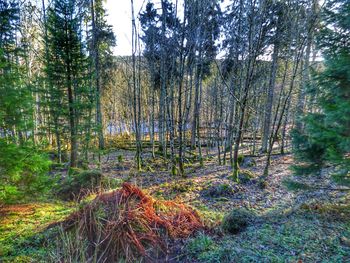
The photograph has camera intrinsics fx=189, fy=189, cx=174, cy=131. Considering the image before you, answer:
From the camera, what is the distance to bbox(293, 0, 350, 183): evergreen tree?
312 centimetres

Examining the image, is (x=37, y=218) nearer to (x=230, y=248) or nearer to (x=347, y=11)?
(x=230, y=248)

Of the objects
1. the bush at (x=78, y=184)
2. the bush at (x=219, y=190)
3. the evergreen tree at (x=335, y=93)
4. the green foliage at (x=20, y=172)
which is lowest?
the bush at (x=219, y=190)

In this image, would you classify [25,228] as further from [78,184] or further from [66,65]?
[66,65]

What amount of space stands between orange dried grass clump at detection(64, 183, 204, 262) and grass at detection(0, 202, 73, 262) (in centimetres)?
56

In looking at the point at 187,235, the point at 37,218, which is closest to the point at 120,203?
the point at 187,235

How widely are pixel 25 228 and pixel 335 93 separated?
A: 20.9 feet

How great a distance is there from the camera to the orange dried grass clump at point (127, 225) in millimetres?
2912

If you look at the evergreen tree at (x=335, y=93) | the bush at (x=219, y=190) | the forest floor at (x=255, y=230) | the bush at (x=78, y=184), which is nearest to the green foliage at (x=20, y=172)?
the forest floor at (x=255, y=230)

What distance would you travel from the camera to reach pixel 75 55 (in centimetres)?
849

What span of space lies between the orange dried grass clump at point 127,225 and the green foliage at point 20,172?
1.19m

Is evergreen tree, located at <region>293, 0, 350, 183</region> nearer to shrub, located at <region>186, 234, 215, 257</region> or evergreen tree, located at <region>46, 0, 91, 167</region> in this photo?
shrub, located at <region>186, 234, 215, 257</region>

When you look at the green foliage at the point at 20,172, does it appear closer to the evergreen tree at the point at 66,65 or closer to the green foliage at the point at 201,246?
the green foliage at the point at 201,246

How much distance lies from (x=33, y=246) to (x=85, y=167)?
7129 mm

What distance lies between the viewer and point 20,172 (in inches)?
151
